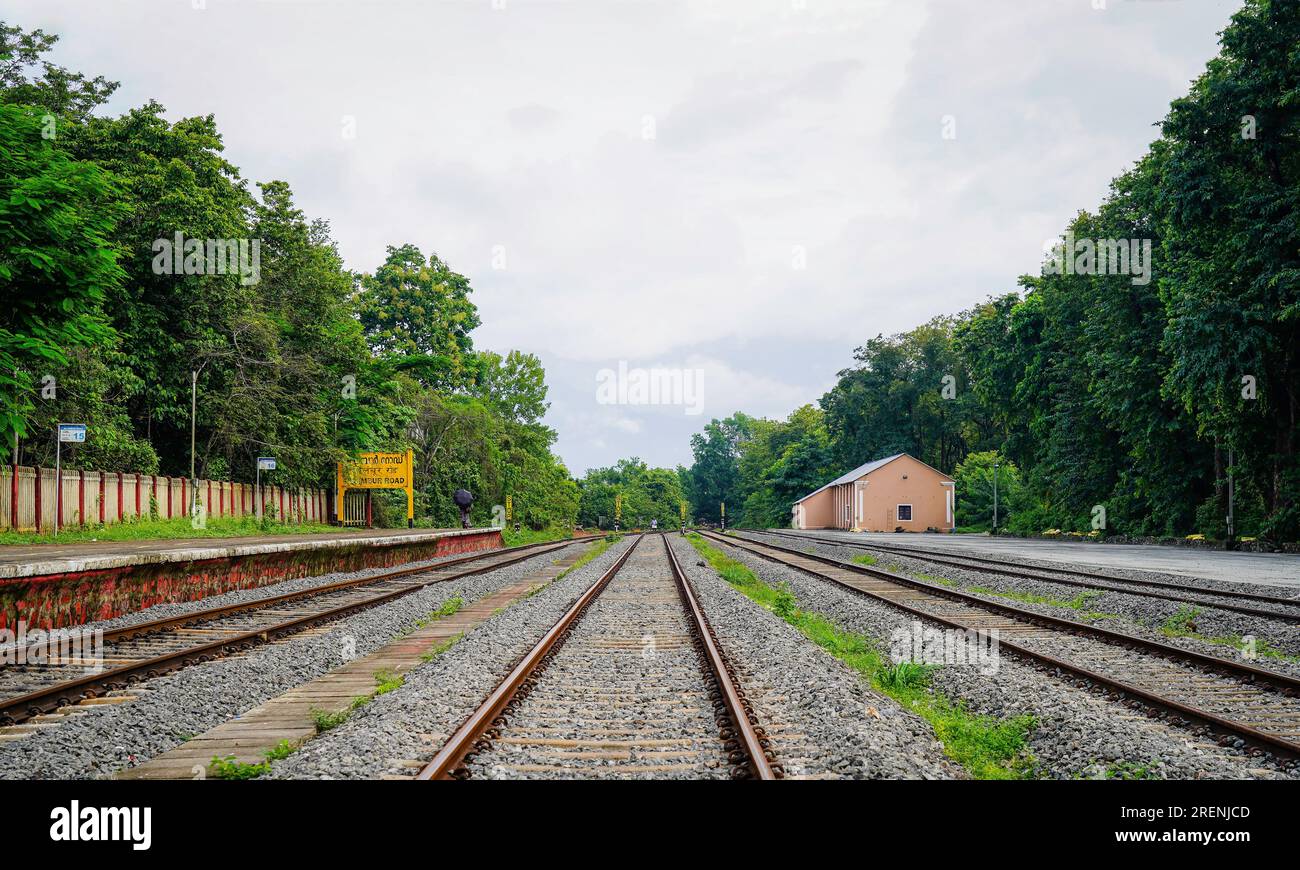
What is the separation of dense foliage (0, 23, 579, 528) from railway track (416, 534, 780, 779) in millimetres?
10193

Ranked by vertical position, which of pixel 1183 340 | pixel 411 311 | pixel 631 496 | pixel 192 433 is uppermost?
pixel 411 311

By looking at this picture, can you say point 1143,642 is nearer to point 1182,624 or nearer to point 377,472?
point 1182,624

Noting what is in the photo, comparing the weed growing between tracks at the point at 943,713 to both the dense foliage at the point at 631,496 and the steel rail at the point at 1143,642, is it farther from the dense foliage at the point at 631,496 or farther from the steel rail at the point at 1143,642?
the dense foliage at the point at 631,496

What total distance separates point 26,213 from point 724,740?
13.5 metres

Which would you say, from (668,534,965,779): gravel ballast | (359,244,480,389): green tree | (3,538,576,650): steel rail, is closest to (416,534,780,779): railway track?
(668,534,965,779): gravel ballast

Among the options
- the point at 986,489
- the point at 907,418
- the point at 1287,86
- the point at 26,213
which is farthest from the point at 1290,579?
the point at 907,418

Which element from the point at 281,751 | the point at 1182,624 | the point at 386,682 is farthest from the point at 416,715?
the point at 1182,624

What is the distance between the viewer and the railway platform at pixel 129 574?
31.8 ft

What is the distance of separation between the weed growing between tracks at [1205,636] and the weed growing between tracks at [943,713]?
389 cm

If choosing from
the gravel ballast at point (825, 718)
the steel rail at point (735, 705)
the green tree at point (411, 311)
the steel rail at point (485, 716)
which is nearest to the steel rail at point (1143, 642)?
the gravel ballast at point (825, 718)

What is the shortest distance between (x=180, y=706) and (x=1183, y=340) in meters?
29.7

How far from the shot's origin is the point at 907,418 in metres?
81.3

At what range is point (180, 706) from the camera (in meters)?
6.44
